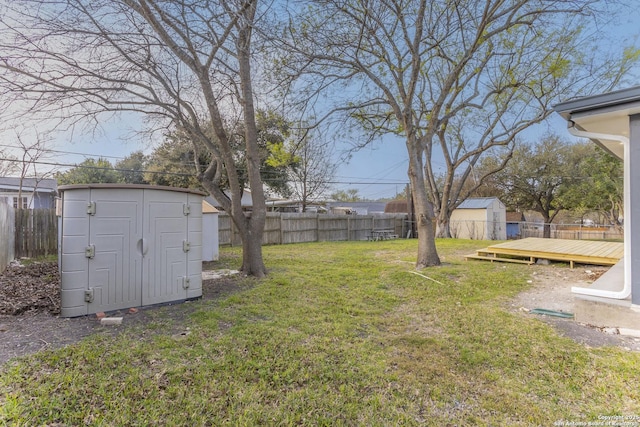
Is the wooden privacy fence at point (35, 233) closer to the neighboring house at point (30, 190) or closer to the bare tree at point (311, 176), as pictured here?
the neighboring house at point (30, 190)

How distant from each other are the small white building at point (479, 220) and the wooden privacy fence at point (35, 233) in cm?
2001

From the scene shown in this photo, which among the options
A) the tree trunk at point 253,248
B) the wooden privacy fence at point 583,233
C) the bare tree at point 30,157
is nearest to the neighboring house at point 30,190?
the bare tree at point 30,157

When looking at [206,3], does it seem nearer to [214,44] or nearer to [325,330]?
[214,44]

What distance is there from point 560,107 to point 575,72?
29.3ft

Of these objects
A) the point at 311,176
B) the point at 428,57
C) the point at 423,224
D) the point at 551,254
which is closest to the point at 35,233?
the point at 423,224

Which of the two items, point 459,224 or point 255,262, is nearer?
point 255,262

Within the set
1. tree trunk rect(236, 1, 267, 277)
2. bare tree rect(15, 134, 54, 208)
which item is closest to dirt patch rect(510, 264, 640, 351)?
tree trunk rect(236, 1, 267, 277)

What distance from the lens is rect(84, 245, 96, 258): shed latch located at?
3533 millimetres

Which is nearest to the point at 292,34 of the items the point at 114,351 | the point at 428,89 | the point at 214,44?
the point at 214,44

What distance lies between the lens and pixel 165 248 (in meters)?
4.11

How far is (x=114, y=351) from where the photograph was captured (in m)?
2.73

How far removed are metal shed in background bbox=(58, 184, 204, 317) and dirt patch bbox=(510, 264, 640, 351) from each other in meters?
4.64

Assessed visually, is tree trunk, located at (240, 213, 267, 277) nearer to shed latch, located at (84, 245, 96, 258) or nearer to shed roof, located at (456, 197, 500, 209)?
shed latch, located at (84, 245, 96, 258)

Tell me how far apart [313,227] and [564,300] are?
38.7ft
